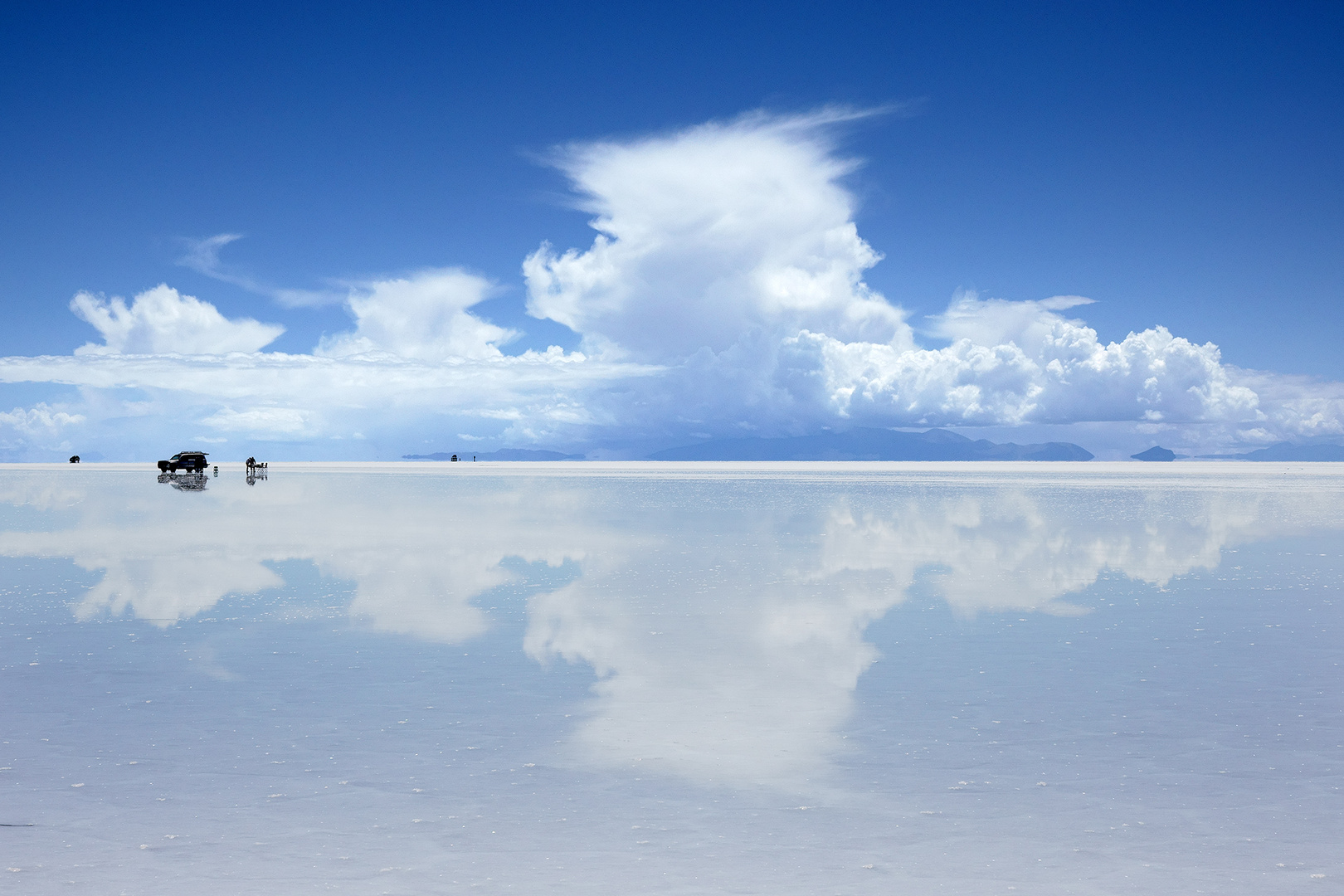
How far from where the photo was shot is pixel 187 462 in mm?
104125

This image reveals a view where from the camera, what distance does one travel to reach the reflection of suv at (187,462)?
325 ft

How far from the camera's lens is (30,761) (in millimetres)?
9281

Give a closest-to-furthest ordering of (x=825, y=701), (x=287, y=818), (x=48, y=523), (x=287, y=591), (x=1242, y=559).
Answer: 1. (x=287, y=818)
2. (x=825, y=701)
3. (x=287, y=591)
4. (x=1242, y=559)
5. (x=48, y=523)

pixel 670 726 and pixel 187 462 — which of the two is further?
pixel 187 462

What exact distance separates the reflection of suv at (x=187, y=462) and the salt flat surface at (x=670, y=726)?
83488mm

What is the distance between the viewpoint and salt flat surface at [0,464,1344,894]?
23.7 ft

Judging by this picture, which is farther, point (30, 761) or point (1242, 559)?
point (1242, 559)

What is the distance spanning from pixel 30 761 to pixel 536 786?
16.7 ft

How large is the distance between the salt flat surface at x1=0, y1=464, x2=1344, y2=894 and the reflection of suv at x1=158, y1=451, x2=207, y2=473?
8349 centimetres

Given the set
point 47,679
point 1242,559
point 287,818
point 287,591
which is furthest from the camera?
point 1242,559

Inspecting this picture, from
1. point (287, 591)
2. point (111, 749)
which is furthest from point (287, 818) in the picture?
point (287, 591)

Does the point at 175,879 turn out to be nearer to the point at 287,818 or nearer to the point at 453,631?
the point at 287,818

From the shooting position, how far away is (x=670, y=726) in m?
10.6

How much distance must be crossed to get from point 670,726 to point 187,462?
108 meters
